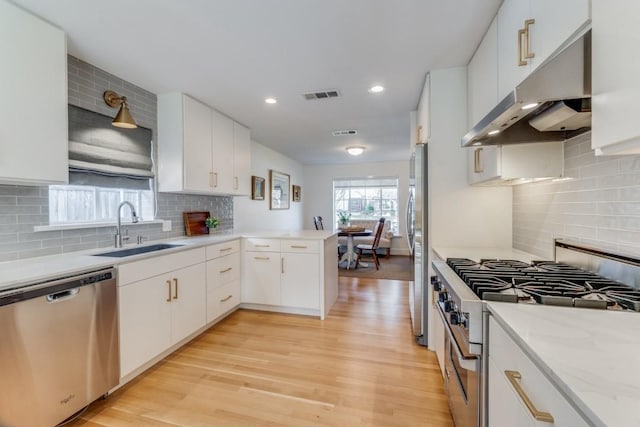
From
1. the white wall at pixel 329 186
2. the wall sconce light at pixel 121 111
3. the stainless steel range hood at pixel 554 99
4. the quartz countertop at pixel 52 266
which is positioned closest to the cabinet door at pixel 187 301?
the quartz countertop at pixel 52 266

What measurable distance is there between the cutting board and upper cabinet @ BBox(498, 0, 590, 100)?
308cm

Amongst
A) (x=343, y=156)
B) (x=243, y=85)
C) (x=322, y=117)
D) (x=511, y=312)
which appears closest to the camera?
(x=511, y=312)

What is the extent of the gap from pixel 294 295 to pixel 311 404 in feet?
4.81

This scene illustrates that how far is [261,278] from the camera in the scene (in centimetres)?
332

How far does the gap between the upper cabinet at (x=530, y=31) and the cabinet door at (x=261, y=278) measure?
260 cm

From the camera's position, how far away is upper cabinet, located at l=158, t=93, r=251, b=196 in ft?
9.29

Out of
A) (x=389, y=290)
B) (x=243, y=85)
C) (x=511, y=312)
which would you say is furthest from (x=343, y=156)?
(x=511, y=312)

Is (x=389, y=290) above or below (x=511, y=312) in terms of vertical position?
below

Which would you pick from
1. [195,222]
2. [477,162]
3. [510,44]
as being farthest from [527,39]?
[195,222]

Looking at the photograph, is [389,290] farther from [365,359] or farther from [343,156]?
[343,156]

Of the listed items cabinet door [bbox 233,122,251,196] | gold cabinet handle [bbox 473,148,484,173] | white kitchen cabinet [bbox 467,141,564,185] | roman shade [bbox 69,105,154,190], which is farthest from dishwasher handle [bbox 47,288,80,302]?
gold cabinet handle [bbox 473,148,484,173]

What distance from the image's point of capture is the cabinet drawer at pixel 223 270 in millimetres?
2844

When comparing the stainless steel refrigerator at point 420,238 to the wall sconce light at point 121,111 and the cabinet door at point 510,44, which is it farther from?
the wall sconce light at point 121,111

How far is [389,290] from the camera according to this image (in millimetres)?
4199
